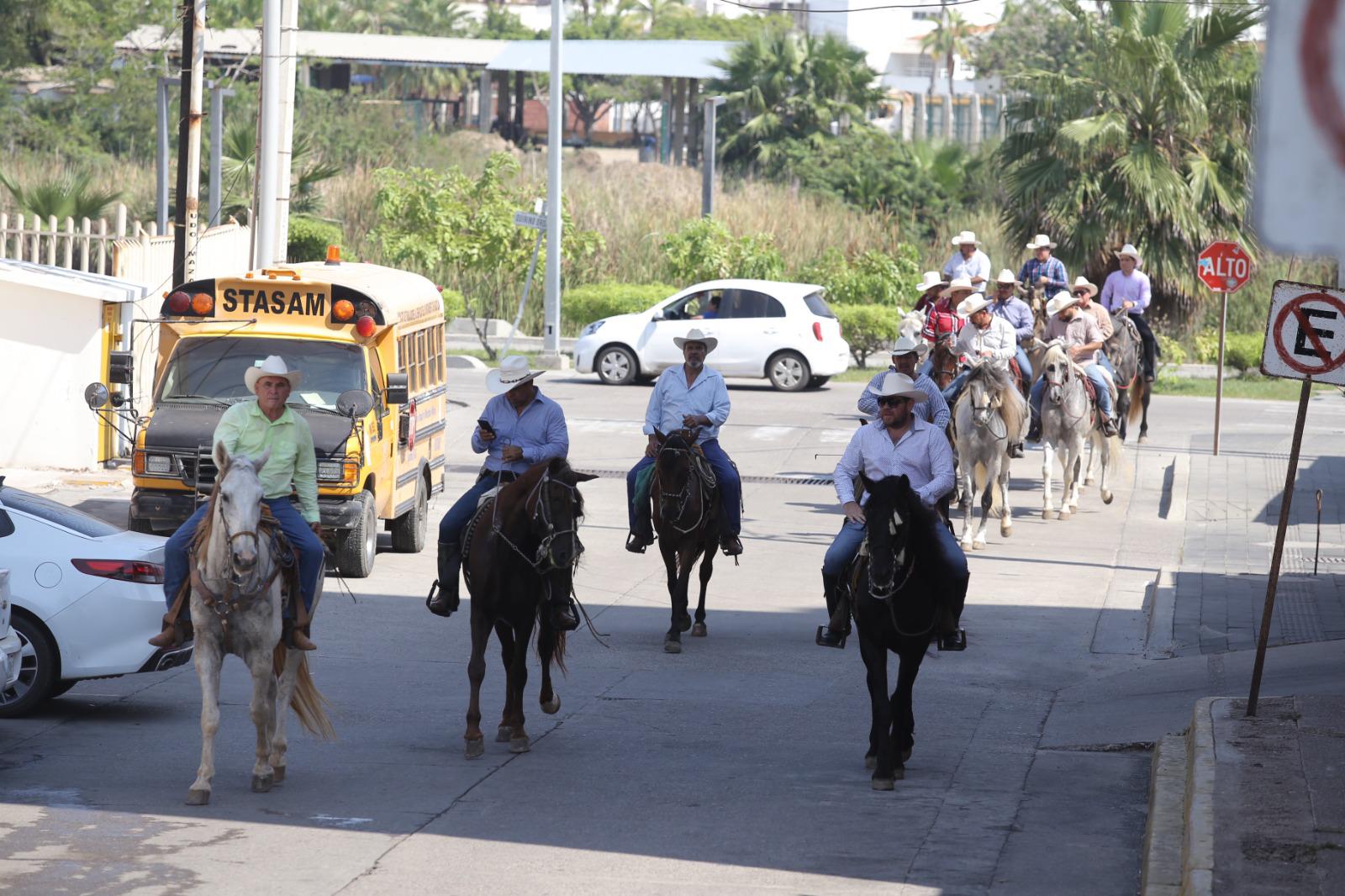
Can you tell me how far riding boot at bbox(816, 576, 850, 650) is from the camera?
10086 mm

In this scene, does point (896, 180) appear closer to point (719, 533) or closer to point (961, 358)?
point (961, 358)

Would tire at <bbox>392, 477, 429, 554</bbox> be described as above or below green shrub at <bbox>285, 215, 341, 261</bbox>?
below

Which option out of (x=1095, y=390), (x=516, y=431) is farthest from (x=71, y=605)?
(x=1095, y=390)

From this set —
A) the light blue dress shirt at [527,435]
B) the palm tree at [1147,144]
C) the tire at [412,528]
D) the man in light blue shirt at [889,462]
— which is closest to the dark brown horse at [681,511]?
the light blue dress shirt at [527,435]

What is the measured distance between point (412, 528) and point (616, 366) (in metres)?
16.3

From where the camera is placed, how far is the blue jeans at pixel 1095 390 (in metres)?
21.7

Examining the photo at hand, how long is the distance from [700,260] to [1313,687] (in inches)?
1208

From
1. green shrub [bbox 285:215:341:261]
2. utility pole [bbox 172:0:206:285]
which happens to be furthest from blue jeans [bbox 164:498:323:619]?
green shrub [bbox 285:215:341:261]

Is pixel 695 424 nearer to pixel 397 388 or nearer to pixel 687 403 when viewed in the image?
pixel 687 403

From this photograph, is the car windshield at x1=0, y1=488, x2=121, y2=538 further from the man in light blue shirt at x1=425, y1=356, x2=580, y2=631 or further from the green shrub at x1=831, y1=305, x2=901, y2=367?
the green shrub at x1=831, y1=305, x2=901, y2=367

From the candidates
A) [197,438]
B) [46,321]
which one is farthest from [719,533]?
[46,321]

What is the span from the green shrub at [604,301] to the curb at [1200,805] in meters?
29.7

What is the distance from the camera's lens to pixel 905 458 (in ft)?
33.8

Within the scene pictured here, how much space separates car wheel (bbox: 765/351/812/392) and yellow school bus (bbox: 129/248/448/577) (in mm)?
16722
